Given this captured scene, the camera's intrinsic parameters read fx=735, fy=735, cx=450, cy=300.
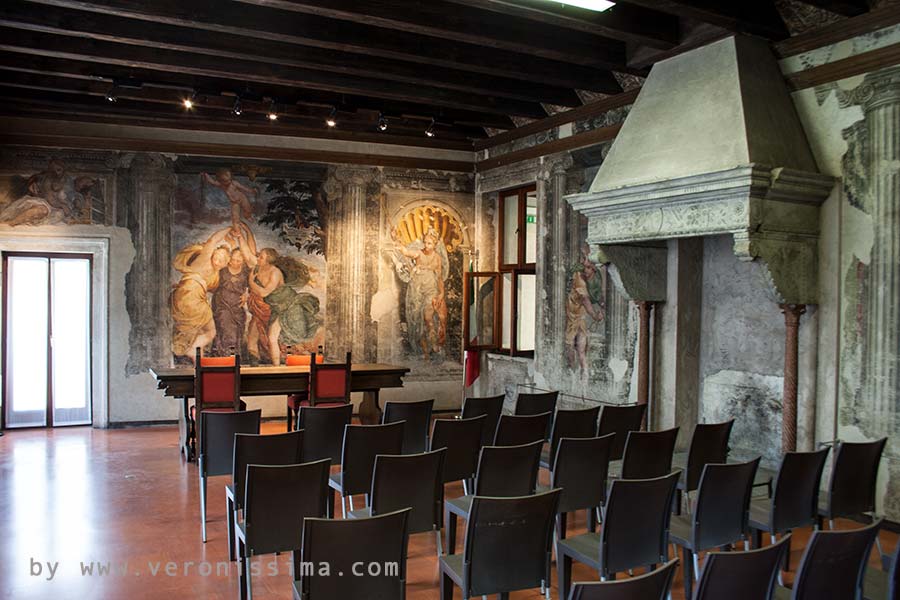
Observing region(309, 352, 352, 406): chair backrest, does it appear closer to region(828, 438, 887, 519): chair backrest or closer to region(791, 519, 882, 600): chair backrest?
region(828, 438, 887, 519): chair backrest

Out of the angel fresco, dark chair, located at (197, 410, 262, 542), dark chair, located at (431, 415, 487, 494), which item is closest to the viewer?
dark chair, located at (431, 415, 487, 494)

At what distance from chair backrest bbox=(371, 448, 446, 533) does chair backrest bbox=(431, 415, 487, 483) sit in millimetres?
742

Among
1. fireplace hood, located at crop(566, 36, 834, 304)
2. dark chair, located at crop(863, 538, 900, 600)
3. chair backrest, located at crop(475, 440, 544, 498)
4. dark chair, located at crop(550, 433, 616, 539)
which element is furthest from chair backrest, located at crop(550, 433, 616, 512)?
fireplace hood, located at crop(566, 36, 834, 304)

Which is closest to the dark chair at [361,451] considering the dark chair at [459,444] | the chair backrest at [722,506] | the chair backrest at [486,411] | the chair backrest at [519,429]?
the dark chair at [459,444]

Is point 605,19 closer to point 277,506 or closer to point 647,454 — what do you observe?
point 647,454

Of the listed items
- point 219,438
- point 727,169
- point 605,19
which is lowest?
point 219,438

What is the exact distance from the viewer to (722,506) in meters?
3.83

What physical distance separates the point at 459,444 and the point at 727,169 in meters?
2.84

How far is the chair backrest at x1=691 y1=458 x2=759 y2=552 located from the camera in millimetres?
3727

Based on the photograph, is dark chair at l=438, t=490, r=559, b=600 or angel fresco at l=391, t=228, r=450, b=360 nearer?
dark chair at l=438, t=490, r=559, b=600

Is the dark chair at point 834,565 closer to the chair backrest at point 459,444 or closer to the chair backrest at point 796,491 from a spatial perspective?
the chair backrest at point 796,491

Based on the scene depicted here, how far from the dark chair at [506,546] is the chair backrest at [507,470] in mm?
788

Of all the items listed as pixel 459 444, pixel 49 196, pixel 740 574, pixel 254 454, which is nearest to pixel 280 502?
pixel 254 454

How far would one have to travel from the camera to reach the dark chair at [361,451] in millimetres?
4754
